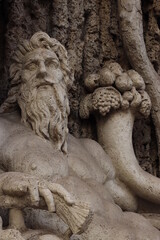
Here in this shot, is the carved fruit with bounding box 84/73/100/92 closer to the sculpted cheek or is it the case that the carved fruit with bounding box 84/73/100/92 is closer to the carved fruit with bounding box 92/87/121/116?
the carved fruit with bounding box 92/87/121/116

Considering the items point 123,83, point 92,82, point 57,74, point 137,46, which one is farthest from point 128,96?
point 57,74

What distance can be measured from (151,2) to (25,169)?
1334 millimetres

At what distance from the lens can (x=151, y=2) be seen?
10.5ft

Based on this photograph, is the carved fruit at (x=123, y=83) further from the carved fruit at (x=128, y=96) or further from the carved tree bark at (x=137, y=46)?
the carved tree bark at (x=137, y=46)

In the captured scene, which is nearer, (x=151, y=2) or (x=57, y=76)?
(x=57, y=76)

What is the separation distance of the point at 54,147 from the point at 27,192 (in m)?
0.52

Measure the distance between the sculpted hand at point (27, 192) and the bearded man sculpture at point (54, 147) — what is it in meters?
0.05

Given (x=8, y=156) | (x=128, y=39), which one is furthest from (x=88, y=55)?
(x=8, y=156)

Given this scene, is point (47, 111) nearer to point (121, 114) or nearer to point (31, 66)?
point (31, 66)

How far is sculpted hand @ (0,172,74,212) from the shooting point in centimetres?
189

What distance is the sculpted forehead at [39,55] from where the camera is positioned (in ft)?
8.11

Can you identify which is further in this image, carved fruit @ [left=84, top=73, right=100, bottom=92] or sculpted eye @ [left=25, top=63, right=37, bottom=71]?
carved fruit @ [left=84, top=73, right=100, bottom=92]

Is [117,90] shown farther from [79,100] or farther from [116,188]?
[116,188]

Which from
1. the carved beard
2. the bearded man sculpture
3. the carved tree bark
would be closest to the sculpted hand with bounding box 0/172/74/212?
the bearded man sculpture
